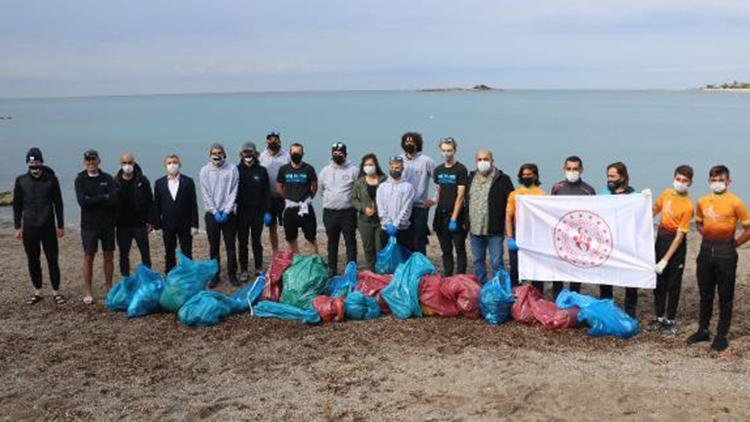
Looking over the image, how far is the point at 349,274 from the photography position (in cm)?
787

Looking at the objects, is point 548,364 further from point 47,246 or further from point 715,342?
point 47,246

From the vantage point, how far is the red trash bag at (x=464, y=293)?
7.31 meters

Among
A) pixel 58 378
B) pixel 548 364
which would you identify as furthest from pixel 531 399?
pixel 58 378

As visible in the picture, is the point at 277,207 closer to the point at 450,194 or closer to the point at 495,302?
the point at 450,194

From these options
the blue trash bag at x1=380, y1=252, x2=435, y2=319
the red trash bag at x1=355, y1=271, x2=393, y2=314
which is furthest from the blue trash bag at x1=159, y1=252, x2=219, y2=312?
the blue trash bag at x1=380, y1=252, x2=435, y2=319

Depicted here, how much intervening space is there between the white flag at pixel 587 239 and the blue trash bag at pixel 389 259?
4.84 feet

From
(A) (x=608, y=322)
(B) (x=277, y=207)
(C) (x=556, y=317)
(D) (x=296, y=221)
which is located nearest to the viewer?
(A) (x=608, y=322)

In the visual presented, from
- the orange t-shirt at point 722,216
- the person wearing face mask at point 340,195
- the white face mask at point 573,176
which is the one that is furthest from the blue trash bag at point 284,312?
the orange t-shirt at point 722,216

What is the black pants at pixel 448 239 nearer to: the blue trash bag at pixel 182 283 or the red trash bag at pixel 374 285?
the red trash bag at pixel 374 285

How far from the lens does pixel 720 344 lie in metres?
6.35

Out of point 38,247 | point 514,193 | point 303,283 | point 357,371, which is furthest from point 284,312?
point 38,247

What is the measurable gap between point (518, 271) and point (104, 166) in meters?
33.2

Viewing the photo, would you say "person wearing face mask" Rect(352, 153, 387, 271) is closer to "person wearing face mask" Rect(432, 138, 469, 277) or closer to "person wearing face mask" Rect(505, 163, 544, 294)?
"person wearing face mask" Rect(432, 138, 469, 277)

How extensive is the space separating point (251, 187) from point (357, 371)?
3588mm
